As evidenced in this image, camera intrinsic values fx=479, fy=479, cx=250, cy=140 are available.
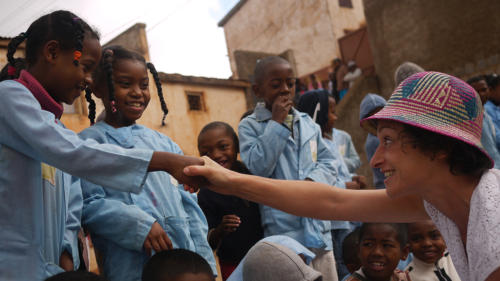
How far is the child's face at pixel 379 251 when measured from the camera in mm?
3504

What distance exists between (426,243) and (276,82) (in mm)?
1814

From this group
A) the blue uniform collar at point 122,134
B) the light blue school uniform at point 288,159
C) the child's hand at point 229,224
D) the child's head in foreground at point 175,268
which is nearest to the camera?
the child's head in foreground at point 175,268

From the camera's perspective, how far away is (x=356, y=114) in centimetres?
1165

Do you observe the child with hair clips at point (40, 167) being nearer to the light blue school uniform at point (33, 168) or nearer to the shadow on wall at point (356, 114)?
the light blue school uniform at point (33, 168)

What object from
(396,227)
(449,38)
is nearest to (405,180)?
(396,227)

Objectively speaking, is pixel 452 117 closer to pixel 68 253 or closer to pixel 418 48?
pixel 68 253

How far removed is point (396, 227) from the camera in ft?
12.7

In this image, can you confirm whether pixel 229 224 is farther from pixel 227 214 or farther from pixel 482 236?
pixel 482 236

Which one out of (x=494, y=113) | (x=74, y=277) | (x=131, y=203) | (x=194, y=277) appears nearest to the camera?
(x=74, y=277)

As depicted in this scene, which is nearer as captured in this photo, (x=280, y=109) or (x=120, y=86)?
(x=120, y=86)

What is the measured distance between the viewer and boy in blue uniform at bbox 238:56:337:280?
11.2 feet

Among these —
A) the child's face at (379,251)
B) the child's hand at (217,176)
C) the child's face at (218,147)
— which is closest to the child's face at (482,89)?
the child's face at (379,251)

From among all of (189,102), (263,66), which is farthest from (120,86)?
(189,102)

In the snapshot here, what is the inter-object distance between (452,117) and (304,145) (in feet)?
5.99
